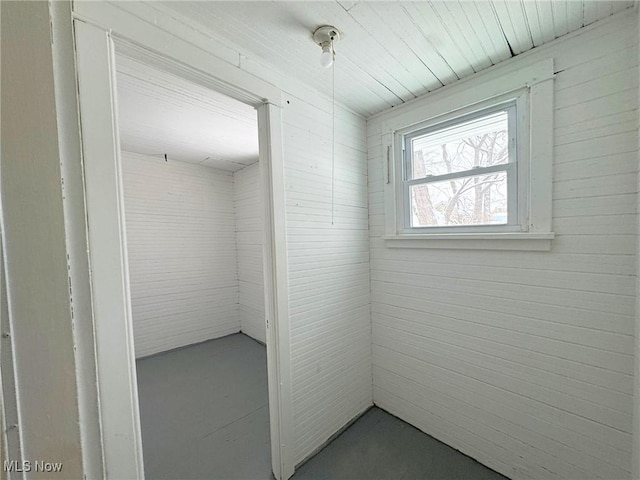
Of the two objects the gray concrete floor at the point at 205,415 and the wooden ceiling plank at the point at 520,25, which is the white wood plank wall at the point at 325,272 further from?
the wooden ceiling plank at the point at 520,25

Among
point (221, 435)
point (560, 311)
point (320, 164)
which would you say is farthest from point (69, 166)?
point (221, 435)

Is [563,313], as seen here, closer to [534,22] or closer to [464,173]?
[464,173]

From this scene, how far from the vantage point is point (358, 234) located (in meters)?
2.20

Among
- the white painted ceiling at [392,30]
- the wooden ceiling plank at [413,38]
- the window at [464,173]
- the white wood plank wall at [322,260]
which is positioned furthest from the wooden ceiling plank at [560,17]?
the white wood plank wall at [322,260]

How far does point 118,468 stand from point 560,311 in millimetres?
2228

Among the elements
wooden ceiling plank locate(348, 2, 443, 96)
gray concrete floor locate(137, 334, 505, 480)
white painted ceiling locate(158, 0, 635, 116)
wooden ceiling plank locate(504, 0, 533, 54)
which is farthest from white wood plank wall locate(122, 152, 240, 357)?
wooden ceiling plank locate(504, 0, 533, 54)

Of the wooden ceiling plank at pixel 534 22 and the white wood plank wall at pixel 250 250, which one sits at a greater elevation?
the wooden ceiling plank at pixel 534 22

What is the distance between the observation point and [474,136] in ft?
5.82

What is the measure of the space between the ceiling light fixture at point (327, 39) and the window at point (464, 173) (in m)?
0.98

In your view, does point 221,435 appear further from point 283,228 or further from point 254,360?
point 283,228

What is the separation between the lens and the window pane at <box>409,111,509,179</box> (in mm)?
1665

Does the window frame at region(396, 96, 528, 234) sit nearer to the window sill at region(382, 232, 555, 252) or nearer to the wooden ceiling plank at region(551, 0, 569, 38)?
the window sill at region(382, 232, 555, 252)

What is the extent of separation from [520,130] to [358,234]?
1241mm

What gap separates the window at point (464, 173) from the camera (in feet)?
5.34
